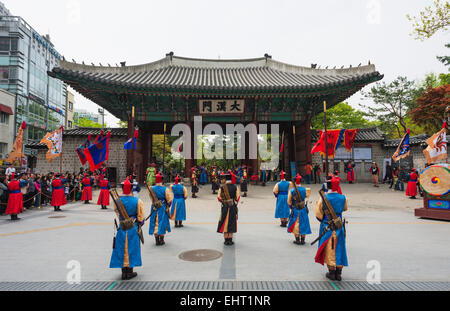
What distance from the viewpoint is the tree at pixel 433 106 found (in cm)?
2020

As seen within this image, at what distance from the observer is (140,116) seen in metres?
18.1

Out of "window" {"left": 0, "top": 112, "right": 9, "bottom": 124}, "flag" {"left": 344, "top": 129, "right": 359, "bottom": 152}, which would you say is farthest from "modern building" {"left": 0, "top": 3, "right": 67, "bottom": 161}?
"flag" {"left": 344, "top": 129, "right": 359, "bottom": 152}

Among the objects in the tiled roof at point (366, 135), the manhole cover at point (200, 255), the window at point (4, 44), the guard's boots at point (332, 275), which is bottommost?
the manhole cover at point (200, 255)

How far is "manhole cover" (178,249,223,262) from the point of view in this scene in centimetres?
491

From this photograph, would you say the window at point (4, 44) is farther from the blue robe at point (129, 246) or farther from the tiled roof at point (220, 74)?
the blue robe at point (129, 246)

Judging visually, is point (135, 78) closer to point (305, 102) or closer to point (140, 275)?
point (305, 102)

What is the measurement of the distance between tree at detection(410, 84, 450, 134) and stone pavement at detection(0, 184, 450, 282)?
15.8m

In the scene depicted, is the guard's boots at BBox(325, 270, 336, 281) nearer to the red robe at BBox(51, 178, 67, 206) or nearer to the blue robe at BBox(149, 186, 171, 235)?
the blue robe at BBox(149, 186, 171, 235)

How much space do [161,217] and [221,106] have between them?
13.1 m

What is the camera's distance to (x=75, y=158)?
18812 millimetres

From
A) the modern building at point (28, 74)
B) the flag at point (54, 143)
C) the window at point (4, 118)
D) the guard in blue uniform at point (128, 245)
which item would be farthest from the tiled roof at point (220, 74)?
the window at point (4, 118)

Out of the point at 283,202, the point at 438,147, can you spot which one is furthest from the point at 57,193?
the point at 438,147

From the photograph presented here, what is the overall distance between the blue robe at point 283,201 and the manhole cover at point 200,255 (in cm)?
297

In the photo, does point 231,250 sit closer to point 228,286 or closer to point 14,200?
point 228,286
